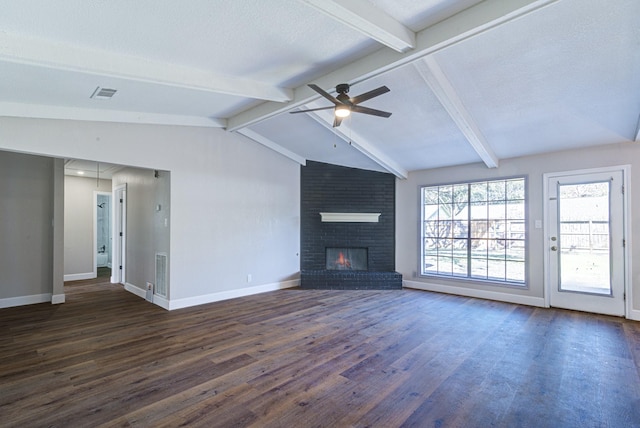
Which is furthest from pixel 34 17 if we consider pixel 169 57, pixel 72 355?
pixel 72 355

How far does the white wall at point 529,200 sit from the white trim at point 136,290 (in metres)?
4.82

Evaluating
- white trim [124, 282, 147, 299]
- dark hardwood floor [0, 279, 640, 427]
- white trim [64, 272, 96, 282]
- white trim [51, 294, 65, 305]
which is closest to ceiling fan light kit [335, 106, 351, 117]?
dark hardwood floor [0, 279, 640, 427]

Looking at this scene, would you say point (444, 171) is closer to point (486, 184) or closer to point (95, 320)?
point (486, 184)

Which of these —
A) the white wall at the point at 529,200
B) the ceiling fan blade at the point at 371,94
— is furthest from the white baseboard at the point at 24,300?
the white wall at the point at 529,200

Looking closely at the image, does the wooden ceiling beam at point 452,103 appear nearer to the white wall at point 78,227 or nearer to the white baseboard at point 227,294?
the white baseboard at point 227,294

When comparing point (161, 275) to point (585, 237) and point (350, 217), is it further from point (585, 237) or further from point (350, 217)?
point (585, 237)

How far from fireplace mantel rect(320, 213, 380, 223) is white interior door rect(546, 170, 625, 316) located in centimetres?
295

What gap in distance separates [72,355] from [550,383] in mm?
4291

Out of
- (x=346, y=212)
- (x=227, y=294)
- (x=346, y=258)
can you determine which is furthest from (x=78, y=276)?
(x=346, y=212)

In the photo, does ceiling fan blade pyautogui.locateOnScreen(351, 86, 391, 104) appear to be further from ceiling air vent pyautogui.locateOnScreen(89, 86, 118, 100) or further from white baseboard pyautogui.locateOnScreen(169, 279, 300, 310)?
white baseboard pyautogui.locateOnScreen(169, 279, 300, 310)

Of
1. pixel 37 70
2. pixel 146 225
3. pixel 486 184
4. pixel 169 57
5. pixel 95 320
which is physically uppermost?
pixel 169 57

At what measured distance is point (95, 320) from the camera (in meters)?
4.12

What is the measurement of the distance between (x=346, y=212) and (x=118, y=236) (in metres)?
4.80

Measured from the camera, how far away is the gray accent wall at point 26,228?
4.86m
